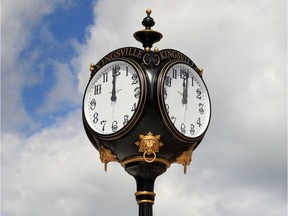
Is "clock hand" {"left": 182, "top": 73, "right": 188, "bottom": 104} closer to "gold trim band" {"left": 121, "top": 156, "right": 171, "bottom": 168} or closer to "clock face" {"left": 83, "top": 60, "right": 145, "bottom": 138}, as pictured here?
"clock face" {"left": 83, "top": 60, "right": 145, "bottom": 138}

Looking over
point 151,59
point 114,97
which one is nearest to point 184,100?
point 151,59

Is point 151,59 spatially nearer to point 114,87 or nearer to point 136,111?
point 114,87

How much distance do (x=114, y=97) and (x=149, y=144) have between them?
93cm

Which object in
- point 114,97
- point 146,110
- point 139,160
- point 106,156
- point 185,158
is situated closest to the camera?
point 146,110

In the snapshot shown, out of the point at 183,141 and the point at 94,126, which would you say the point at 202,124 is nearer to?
the point at 183,141

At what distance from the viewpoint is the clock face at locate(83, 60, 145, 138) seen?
56.2 ft

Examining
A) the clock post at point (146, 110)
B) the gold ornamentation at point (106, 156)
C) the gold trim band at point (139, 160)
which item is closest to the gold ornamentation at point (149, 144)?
the clock post at point (146, 110)

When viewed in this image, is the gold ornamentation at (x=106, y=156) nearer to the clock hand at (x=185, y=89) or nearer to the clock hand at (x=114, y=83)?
the clock hand at (x=114, y=83)

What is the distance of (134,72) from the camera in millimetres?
17266

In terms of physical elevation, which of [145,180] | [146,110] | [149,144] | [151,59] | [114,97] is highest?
[151,59]

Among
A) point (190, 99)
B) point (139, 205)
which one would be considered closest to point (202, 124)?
point (190, 99)

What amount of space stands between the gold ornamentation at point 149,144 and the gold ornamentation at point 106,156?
566 mm

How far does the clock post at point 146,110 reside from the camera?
1705cm

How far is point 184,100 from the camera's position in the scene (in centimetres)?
1753
